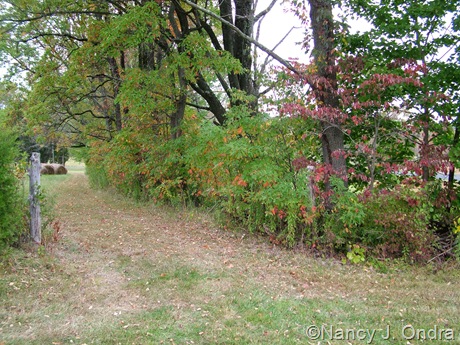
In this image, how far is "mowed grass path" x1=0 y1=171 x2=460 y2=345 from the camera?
3.74 metres

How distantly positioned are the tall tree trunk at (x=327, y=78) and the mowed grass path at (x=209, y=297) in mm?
1896

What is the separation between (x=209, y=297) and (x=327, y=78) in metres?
4.37

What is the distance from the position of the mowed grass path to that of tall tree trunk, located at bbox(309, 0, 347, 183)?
74.7 inches

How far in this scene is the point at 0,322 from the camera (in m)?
3.85

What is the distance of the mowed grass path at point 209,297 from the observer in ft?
12.3

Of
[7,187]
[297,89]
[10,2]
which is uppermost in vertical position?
[10,2]

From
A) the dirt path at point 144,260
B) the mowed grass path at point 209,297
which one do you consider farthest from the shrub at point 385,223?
the dirt path at point 144,260

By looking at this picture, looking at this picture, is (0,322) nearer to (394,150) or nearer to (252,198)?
(252,198)

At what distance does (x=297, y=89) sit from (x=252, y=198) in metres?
2.21

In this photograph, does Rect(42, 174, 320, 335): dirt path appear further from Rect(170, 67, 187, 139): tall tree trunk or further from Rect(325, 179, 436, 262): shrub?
Rect(170, 67, 187, 139): tall tree trunk

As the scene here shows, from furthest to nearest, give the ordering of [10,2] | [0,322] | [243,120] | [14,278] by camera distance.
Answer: [10,2] → [243,120] → [14,278] → [0,322]

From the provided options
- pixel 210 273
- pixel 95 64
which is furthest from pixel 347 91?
pixel 95 64

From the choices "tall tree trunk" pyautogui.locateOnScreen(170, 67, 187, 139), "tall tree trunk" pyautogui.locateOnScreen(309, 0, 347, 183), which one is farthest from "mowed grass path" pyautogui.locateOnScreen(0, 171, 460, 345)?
"tall tree trunk" pyautogui.locateOnScreen(170, 67, 187, 139)

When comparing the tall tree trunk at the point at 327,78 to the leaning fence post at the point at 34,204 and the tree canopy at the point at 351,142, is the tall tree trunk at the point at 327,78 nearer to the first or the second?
the tree canopy at the point at 351,142
